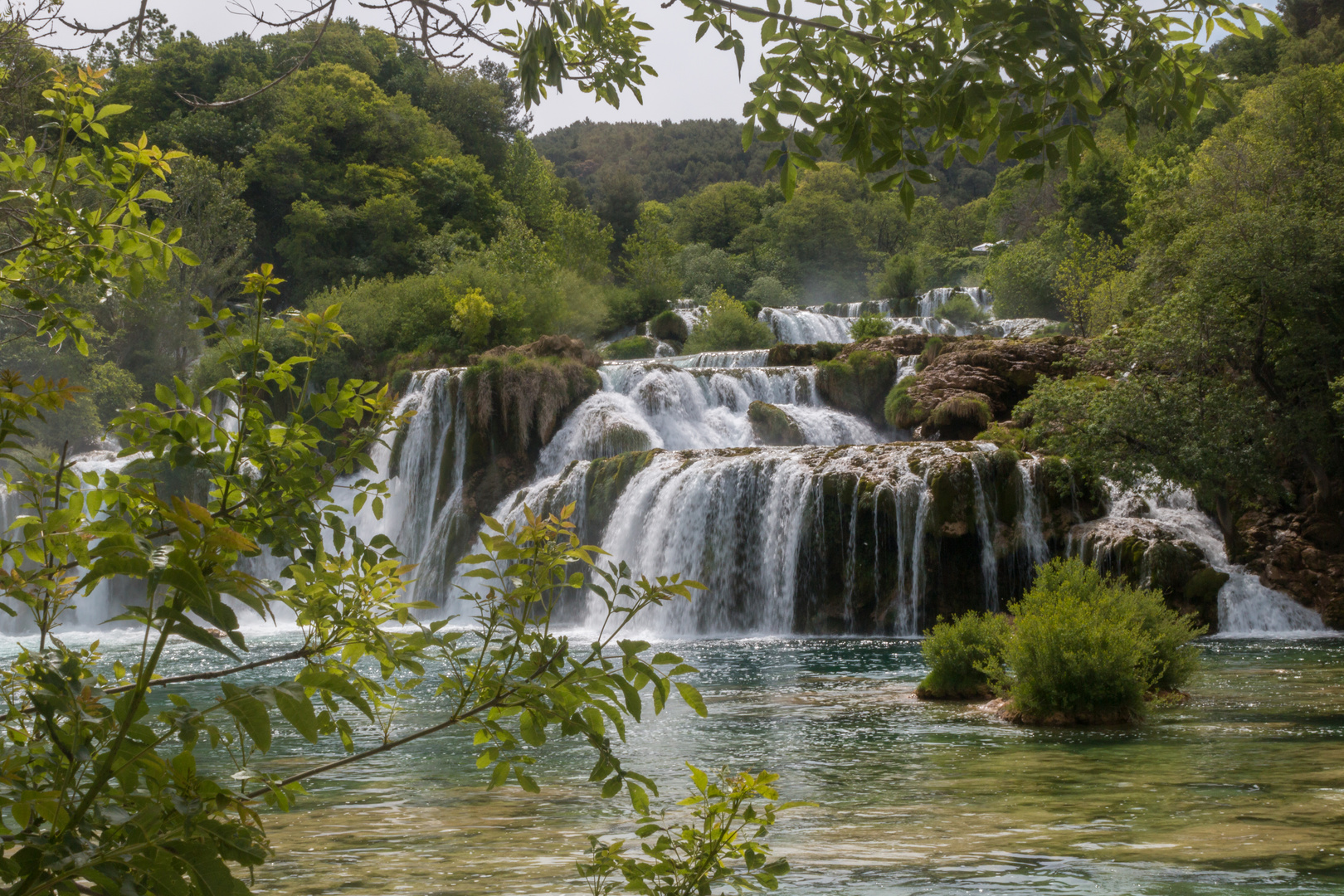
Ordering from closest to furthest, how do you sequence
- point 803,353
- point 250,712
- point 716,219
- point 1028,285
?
1. point 250,712
2. point 803,353
3. point 1028,285
4. point 716,219

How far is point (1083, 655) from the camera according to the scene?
8.43 m

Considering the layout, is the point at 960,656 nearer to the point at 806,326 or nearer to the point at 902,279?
the point at 806,326

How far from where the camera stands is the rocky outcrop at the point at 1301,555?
1652cm

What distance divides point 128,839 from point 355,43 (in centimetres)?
6165

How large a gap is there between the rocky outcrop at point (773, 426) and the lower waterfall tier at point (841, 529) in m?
4.23

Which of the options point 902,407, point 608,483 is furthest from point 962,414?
point 608,483

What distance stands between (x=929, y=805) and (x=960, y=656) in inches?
174

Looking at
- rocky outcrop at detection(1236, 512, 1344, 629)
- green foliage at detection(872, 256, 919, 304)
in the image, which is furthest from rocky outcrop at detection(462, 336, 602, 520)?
green foliage at detection(872, 256, 919, 304)

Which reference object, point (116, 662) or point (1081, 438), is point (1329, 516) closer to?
point (1081, 438)

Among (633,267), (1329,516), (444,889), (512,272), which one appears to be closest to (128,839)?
(444,889)

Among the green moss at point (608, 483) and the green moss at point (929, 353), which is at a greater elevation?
the green moss at point (929, 353)

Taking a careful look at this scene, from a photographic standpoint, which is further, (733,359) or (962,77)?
(733,359)

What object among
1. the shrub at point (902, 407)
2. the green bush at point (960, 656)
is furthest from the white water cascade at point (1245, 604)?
the green bush at point (960, 656)

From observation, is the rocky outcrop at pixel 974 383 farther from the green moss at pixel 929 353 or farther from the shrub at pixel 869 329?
the shrub at pixel 869 329
